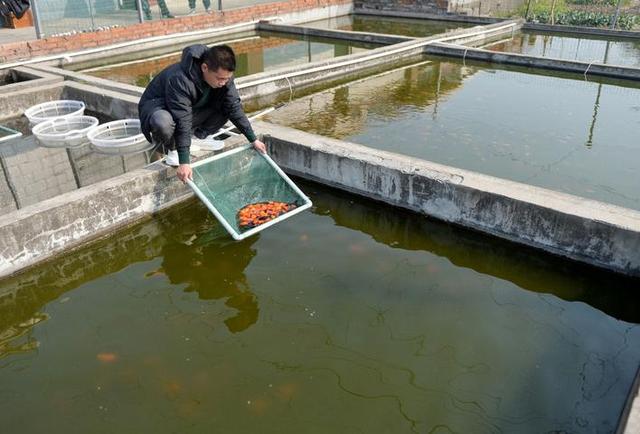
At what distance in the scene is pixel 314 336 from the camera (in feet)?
9.50

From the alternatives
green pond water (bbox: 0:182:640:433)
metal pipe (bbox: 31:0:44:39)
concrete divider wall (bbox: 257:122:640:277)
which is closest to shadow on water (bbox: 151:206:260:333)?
green pond water (bbox: 0:182:640:433)

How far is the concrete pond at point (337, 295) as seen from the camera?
2473 mm

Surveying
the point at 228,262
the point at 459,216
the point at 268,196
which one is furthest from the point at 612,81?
the point at 228,262

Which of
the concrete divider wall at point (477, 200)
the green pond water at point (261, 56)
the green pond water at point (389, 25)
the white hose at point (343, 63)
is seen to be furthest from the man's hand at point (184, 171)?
the green pond water at point (389, 25)

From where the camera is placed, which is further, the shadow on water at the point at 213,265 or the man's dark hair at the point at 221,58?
the man's dark hair at the point at 221,58

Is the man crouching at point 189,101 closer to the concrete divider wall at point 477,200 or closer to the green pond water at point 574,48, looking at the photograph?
the concrete divider wall at point 477,200

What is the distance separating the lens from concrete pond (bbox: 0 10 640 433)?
247 centimetres

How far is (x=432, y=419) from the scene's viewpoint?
94.8 inches

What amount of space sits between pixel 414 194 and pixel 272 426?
91.6 inches

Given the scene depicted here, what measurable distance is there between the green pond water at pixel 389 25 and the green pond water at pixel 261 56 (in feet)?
9.59

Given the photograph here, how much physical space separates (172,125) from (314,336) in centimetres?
206

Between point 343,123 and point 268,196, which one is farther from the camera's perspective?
point 343,123

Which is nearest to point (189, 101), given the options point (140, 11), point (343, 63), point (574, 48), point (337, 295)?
point (337, 295)

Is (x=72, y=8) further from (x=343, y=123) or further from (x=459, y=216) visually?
(x=459, y=216)
